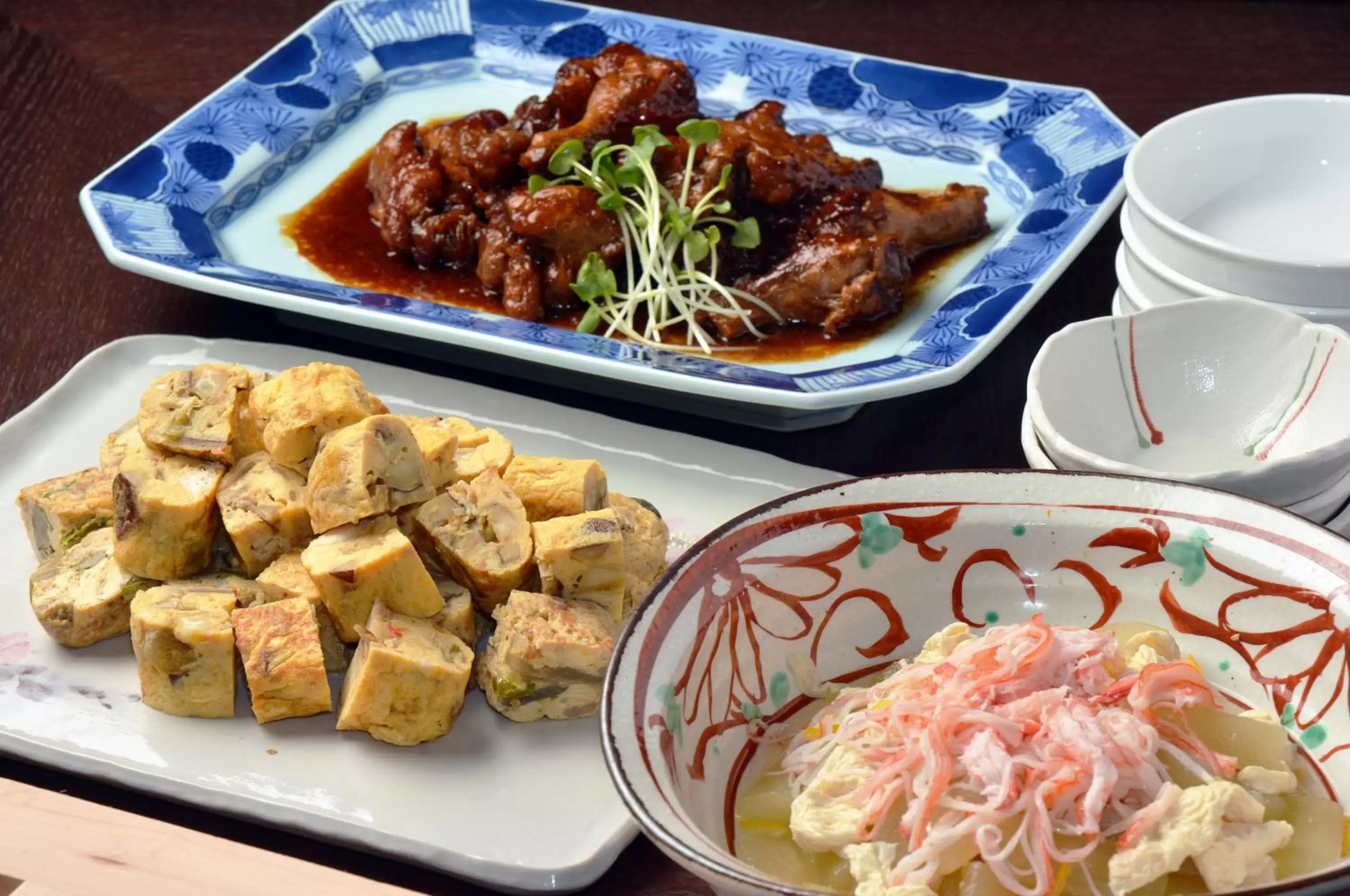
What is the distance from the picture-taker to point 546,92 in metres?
3.13

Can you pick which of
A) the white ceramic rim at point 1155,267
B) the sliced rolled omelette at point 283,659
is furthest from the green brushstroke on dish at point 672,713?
the white ceramic rim at point 1155,267

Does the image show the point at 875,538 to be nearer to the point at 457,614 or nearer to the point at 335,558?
the point at 457,614

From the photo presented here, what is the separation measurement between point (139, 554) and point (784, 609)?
760 mm

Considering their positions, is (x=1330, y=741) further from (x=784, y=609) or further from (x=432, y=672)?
(x=432, y=672)

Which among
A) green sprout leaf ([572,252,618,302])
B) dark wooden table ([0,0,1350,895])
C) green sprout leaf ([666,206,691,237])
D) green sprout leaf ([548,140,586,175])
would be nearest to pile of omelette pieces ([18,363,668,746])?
dark wooden table ([0,0,1350,895])

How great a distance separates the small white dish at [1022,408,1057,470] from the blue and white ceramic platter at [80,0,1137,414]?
1.09ft

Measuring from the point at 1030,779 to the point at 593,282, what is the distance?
1.45m

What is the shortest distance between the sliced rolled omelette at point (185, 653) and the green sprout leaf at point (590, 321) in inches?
37.1

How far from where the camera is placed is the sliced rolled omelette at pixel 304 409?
1681 millimetres

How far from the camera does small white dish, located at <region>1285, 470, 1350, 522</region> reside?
155cm

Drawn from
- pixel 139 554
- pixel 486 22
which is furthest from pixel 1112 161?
pixel 139 554

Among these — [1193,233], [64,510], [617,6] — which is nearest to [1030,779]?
[1193,233]

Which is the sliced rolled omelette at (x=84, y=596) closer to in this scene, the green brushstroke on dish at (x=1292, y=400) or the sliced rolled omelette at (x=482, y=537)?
the sliced rolled omelette at (x=482, y=537)

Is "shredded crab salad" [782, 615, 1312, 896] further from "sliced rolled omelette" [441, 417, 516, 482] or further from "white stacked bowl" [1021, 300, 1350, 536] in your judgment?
"sliced rolled omelette" [441, 417, 516, 482]
